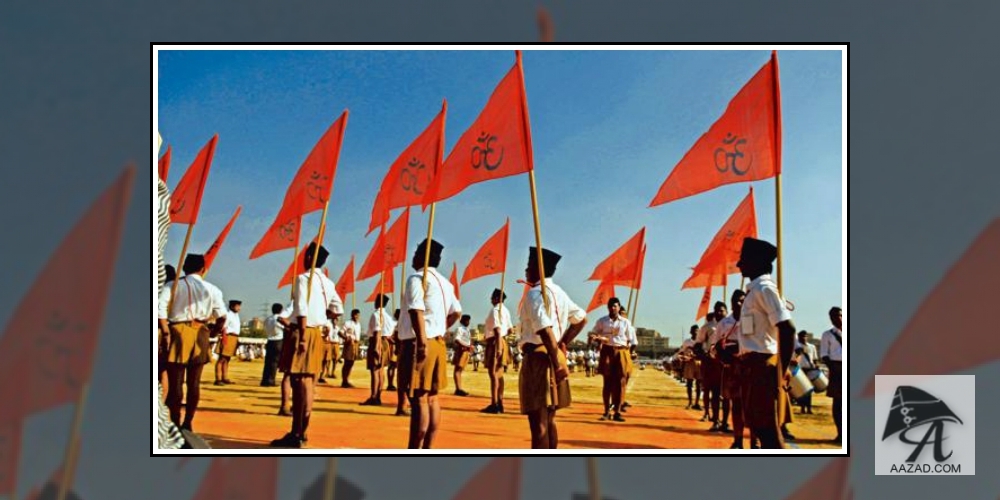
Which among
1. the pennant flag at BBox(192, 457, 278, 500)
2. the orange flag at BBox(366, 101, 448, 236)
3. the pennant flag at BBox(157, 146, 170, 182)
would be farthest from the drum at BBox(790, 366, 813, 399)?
the pennant flag at BBox(157, 146, 170, 182)

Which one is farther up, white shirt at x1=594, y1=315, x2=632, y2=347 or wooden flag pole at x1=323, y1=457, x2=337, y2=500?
white shirt at x1=594, y1=315, x2=632, y2=347

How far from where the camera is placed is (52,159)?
11.9ft

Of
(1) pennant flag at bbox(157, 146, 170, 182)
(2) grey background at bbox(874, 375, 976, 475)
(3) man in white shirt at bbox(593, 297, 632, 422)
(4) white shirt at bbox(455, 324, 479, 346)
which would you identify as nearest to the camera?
(2) grey background at bbox(874, 375, 976, 475)

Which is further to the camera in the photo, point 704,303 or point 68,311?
point 704,303

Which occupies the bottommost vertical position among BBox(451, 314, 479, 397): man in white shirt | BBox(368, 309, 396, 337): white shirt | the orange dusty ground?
the orange dusty ground

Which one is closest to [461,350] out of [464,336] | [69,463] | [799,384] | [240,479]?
[464,336]

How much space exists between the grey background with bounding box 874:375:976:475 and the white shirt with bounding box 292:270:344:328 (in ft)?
7.71

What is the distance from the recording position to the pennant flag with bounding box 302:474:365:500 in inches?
143

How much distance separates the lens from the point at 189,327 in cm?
381

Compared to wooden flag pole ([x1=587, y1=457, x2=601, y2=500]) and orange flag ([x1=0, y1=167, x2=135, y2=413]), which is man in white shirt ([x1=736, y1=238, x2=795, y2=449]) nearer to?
wooden flag pole ([x1=587, y1=457, x2=601, y2=500])

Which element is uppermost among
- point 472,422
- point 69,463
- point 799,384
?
point 799,384

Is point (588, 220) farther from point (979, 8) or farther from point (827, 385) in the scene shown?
point (979, 8)

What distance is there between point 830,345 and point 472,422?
5.05 ft

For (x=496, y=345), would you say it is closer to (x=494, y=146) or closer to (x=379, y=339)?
(x=379, y=339)
